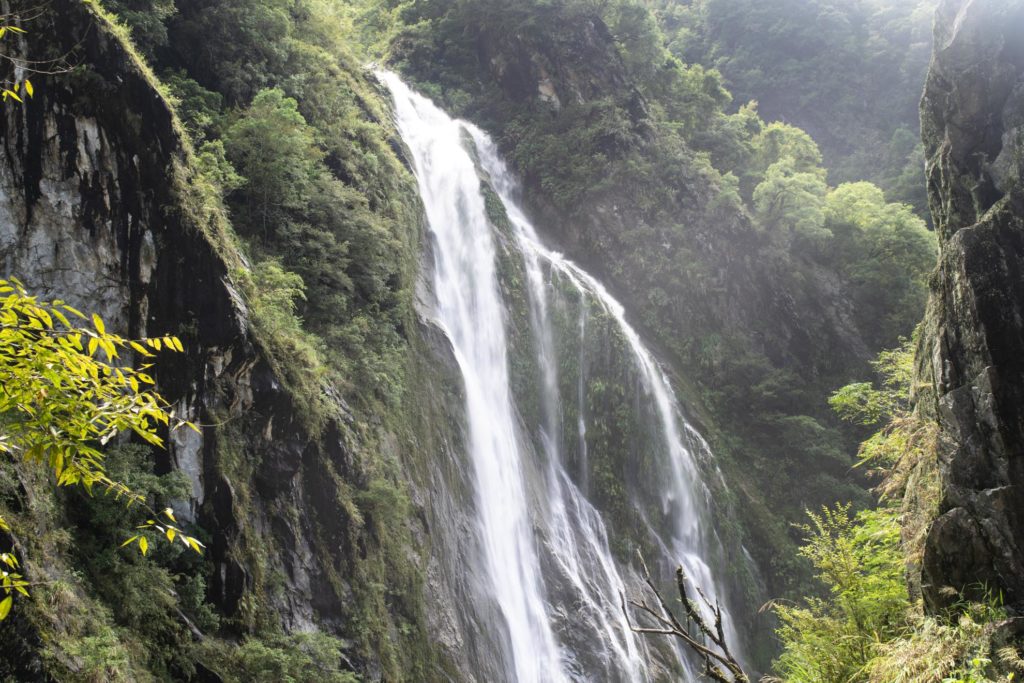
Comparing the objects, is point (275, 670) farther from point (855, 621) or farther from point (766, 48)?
point (766, 48)

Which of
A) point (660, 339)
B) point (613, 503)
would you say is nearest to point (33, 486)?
point (613, 503)

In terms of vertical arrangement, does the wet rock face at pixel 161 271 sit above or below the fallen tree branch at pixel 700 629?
above

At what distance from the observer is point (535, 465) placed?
1809cm

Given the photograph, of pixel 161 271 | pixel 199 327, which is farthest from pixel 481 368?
pixel 161 271

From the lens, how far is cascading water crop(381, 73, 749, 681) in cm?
1473

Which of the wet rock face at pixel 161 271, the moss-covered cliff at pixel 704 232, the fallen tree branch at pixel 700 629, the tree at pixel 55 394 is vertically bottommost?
the fallen tree branch at pixel 700 629

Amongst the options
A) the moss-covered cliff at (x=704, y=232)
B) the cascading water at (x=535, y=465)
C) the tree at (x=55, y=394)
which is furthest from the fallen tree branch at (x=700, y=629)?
the moss-covered cliff at (x=704, y=232)

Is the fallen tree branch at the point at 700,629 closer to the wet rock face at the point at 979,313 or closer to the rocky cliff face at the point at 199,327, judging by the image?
the wet rock face at the point at 979,313

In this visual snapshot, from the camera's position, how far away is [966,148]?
9.20 m

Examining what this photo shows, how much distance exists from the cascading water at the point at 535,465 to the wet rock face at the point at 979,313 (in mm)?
6653

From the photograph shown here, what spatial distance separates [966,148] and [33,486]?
35.5 ft

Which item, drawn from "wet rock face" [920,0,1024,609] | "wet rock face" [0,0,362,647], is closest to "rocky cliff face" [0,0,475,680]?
"wet rock face" [0,0,362,647]

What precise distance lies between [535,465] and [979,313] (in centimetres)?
1167

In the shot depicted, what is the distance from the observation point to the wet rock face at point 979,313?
7117 mm
